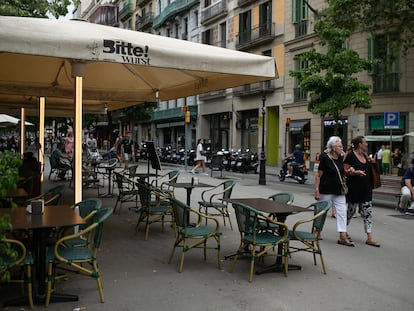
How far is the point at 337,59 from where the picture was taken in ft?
50.5

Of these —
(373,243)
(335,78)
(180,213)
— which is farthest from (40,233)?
(335,78)

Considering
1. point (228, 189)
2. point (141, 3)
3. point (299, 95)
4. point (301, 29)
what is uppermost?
point (141, 3)

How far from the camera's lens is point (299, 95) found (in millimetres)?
27297

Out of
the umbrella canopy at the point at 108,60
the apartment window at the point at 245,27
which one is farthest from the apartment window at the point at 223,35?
Result: the umbrella canopy at the point at 108,60

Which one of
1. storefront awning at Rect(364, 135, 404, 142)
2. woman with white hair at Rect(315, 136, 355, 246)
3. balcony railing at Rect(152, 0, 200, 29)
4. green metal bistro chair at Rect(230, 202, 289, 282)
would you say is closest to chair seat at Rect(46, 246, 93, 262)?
green metal bistro chair at Rect(230, 202, 289, 282)

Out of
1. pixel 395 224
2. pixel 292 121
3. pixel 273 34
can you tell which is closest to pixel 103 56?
pixel 395 224

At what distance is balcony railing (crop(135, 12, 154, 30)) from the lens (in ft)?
161

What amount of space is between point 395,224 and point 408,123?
1363 centimetres

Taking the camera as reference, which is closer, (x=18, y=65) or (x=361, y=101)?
(x=18, y=65)

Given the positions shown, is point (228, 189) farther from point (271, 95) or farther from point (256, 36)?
point (256, 36)

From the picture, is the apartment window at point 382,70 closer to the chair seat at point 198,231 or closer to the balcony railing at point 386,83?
the balcony railing at point 386,83

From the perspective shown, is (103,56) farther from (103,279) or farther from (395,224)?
(395,224)

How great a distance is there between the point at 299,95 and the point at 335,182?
2081 cm

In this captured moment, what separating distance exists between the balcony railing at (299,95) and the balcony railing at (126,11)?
3422cm
